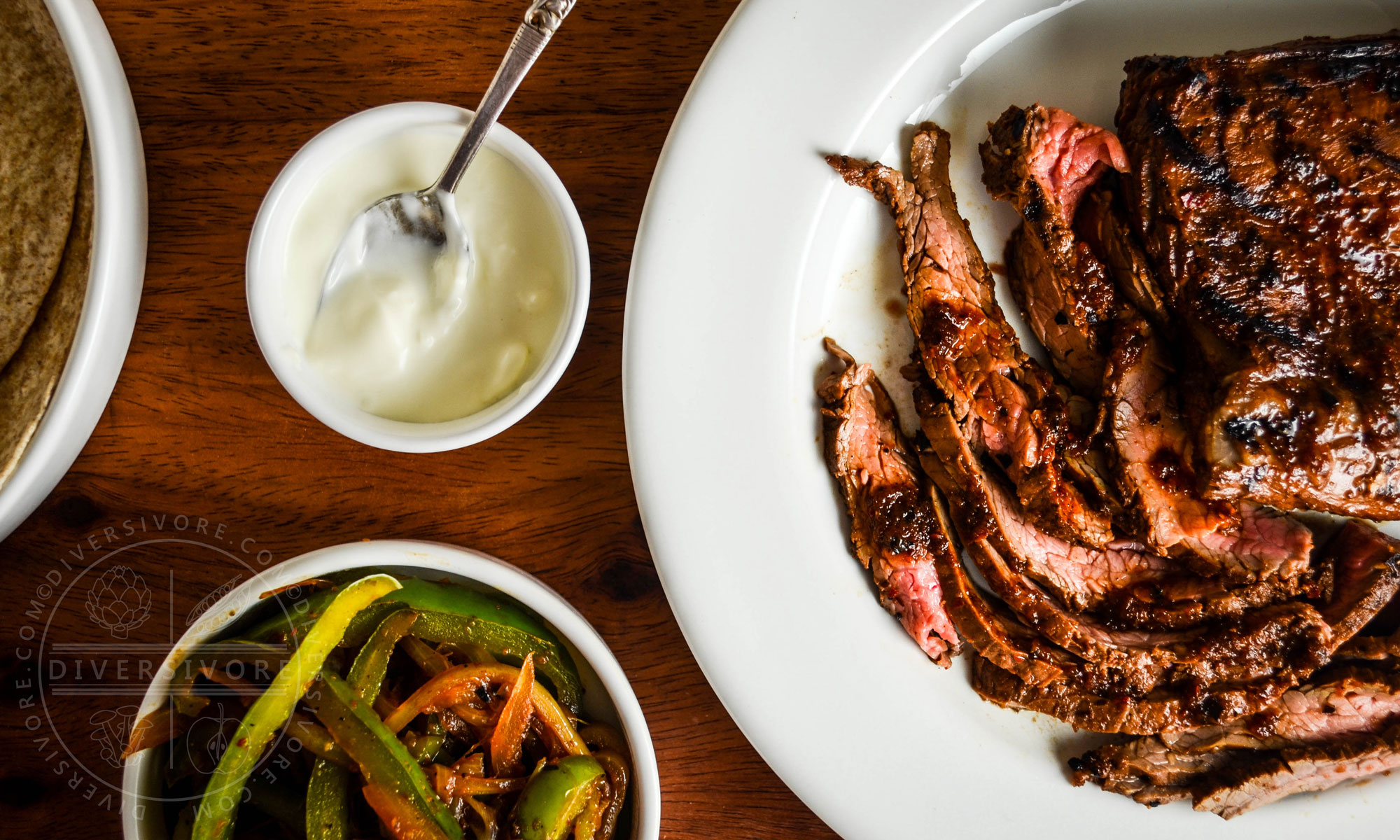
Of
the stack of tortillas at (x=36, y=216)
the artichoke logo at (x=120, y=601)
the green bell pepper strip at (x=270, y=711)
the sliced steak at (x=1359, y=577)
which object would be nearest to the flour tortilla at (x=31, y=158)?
the stack of tortillas at (x=36, y=216)

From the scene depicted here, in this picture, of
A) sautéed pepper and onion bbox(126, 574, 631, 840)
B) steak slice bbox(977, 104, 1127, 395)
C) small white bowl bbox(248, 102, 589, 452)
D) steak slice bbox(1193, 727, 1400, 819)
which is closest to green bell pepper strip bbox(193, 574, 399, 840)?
sautéed pepper and onion bbox(126, 574, 631, 840)

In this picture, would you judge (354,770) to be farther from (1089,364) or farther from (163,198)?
(1089,364)

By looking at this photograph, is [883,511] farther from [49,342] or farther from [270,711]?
[49,342]

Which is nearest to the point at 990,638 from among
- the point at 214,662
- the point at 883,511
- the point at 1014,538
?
the point at 1014,538

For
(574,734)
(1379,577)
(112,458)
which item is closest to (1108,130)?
(1379,577)

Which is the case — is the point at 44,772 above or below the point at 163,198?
below

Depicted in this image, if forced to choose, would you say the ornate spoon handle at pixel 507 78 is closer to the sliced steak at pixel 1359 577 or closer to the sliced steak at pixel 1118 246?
the sliced steak at pixel 1118 246
